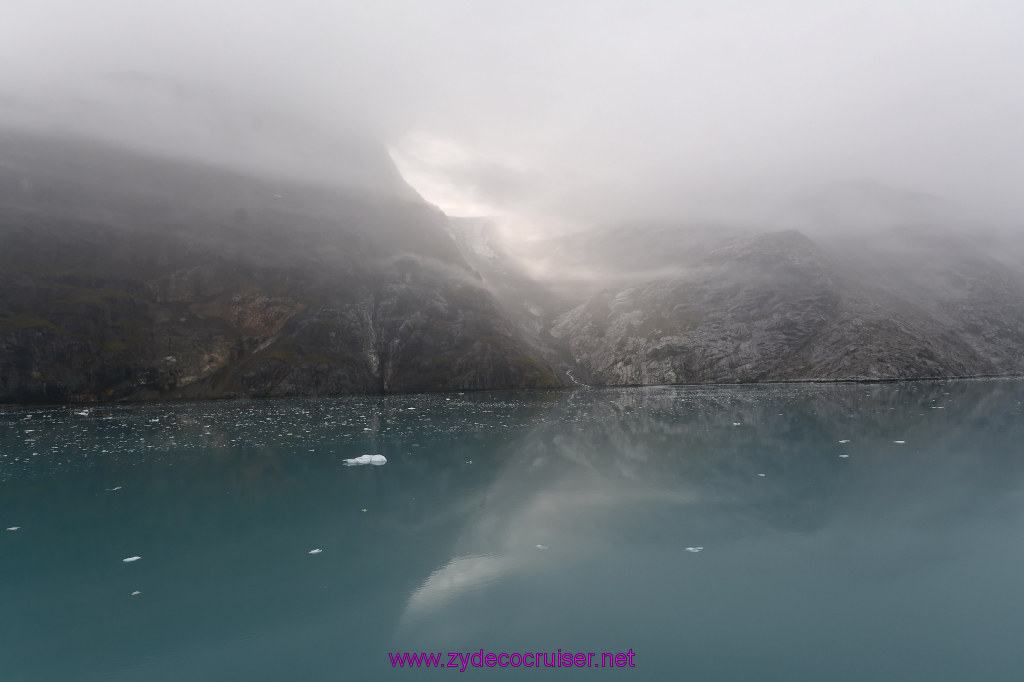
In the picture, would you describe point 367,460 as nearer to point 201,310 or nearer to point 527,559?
point 527,559

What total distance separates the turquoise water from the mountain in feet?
308

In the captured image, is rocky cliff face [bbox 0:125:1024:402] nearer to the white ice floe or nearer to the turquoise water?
the turquoise water

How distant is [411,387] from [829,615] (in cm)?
13811

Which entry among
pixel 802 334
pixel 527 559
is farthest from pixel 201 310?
pixel 802 334

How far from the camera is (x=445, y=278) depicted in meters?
198

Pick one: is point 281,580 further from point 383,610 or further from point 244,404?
point 244,404

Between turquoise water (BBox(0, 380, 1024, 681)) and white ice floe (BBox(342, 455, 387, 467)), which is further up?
turquoise water (BBox(0, 380, 1024, 681))

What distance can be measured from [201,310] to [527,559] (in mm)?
163545

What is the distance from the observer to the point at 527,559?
24000 millimetres

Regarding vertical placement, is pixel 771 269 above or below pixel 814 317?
above

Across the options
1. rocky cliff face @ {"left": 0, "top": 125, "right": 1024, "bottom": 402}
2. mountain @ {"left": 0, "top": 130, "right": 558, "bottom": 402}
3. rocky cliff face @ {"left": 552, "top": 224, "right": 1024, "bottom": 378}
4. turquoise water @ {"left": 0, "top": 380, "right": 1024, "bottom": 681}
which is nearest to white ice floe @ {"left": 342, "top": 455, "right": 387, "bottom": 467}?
turquoise water @ {"left": 0, "top": 380, "right": 1024, "bottom": 681}

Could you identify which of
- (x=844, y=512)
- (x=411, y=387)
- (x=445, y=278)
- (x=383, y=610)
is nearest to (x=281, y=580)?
(x=383, y=610)

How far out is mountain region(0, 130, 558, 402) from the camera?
5246 inches

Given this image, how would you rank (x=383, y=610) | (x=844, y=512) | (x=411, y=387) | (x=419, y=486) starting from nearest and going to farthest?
(x=383, y=610) < (x=844, y=512) < (x=419, y=486) < (x=411, y=387)
